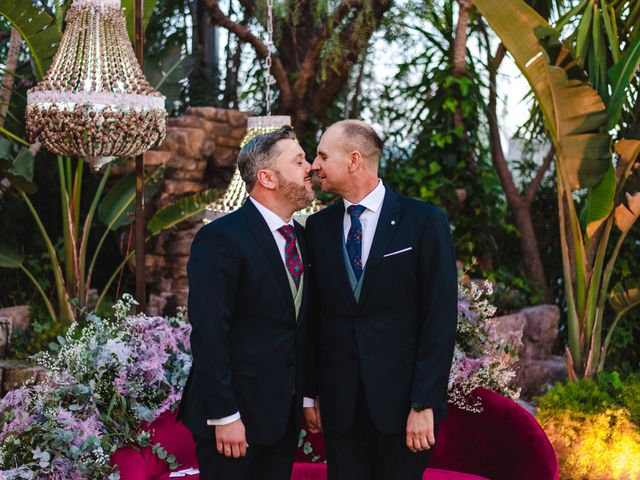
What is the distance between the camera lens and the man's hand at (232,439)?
2270mm

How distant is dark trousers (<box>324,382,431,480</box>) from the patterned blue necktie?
1.16 ft

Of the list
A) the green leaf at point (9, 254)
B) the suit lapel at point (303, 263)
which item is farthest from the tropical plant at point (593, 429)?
the green leaf at point (9, 254)

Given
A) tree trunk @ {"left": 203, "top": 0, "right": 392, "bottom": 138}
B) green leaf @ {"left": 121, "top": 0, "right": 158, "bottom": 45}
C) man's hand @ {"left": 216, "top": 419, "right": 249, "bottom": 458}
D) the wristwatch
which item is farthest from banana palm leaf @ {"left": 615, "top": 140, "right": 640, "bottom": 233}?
man's hand @ {"left": 216, "top": 419, "right": 249, "bottom": 458}

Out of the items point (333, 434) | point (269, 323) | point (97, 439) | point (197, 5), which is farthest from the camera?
point (197, 5)

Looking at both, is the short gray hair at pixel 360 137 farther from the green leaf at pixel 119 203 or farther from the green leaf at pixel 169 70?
the green leaf at pixel 169 70

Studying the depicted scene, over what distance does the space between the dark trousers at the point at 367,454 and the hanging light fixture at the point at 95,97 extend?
166 cm

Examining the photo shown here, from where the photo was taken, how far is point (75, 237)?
5.55 m

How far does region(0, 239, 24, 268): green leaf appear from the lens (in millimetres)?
5551

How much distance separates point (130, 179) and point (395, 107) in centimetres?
281

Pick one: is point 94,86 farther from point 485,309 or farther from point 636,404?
point 636,404

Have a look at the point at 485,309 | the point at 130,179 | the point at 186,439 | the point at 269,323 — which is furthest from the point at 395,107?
the point at 269,323

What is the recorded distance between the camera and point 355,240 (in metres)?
2.54

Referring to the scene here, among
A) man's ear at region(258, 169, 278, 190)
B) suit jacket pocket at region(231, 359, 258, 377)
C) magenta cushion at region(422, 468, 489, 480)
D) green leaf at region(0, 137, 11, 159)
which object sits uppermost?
green leaf at region(0, 137, 11, 159)

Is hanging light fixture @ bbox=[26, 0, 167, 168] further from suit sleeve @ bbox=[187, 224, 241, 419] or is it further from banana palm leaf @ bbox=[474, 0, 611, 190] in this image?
banana palm leaf @ bbox=[474, 0, 611, 190]
